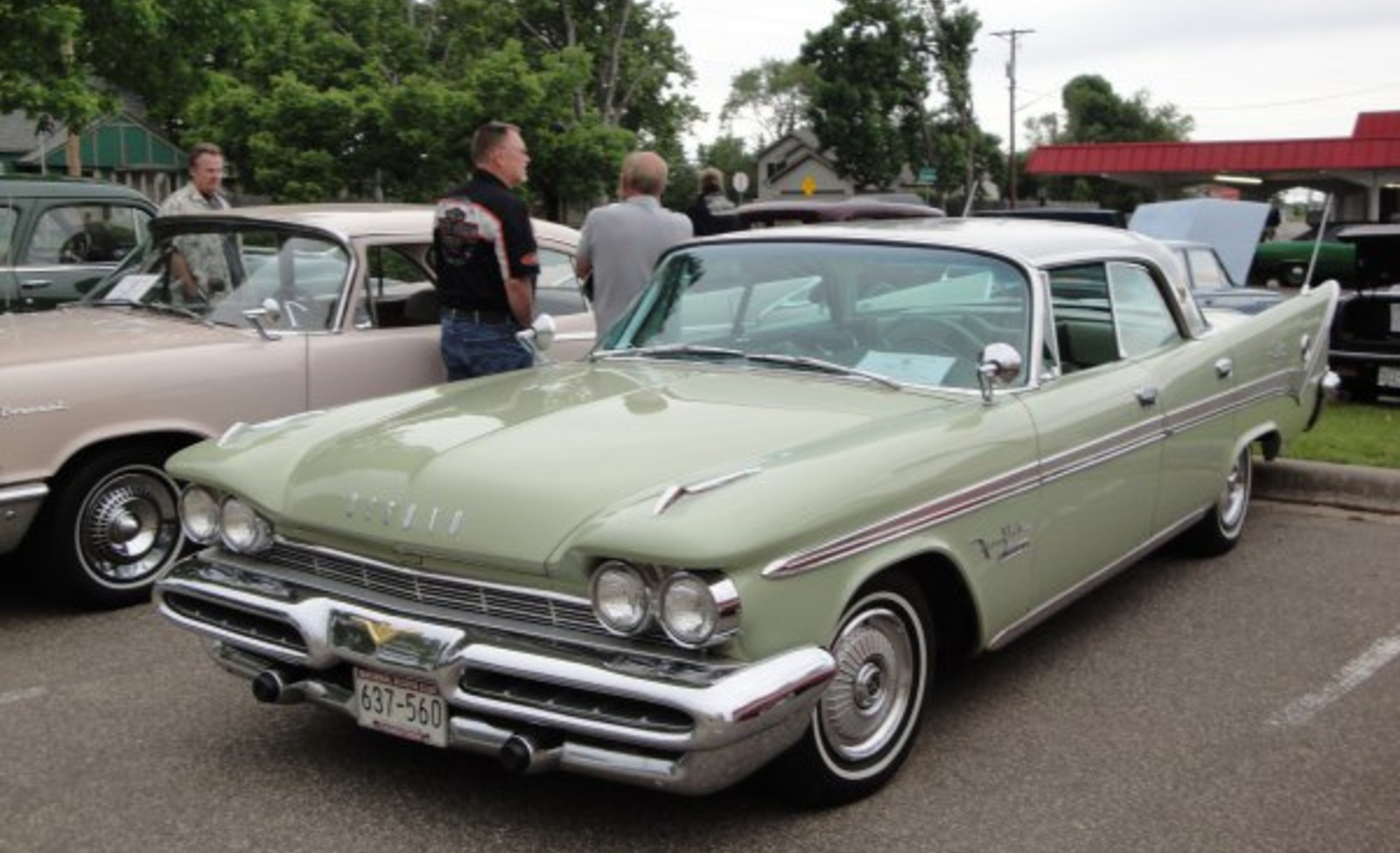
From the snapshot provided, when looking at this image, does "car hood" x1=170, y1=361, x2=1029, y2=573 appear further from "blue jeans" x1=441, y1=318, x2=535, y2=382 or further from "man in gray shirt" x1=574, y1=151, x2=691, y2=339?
"man in gray shirt" x1=574, y1=151, x2=691, y2=339

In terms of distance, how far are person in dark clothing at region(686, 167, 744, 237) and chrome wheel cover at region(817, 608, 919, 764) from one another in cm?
712

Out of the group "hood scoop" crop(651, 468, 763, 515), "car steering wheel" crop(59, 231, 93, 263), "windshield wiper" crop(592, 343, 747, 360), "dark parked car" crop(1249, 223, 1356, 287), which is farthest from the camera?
"dark parked car" crop(1249, 223, 1356, 287)

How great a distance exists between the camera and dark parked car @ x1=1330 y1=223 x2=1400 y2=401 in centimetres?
920

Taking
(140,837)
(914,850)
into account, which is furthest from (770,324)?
(140,837)

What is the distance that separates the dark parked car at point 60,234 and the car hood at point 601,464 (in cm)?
526

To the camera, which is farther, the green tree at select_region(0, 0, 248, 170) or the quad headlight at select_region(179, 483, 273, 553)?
the green tree at select_region(0, 0, 248, 170)

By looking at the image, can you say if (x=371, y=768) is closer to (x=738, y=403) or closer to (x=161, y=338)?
(x=738, y=403)

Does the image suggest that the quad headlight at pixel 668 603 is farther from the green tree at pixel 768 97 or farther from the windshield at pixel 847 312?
the green tree at pixel 768 97

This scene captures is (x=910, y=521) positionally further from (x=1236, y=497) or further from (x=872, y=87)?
(x=872, y=87)

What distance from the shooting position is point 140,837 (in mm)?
3363

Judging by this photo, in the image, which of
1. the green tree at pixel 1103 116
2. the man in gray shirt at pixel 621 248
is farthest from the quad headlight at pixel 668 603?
the green tree at pixel 1103 116

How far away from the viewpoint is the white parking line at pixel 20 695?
4.36 meters

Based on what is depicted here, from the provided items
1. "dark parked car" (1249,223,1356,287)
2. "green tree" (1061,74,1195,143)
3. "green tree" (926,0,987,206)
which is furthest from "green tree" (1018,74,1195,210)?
"dark parked car" (1249,223,1356,287)

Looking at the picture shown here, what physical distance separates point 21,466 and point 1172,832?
4073 millimetres
